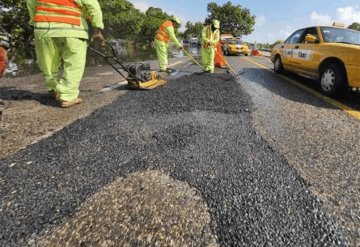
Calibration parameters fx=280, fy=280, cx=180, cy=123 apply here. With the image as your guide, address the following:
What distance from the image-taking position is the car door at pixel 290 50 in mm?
7097

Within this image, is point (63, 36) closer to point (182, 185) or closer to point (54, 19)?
point (54, 19)

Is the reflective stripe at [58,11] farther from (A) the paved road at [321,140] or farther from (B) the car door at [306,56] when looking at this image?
(B) the car door at [306,56]

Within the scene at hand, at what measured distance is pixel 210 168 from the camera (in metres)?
2.25

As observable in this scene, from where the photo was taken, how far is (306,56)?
6.20m

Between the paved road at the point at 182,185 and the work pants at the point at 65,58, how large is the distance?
0.96 m

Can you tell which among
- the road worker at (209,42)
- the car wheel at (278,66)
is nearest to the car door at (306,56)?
the car wheel at (278,66)

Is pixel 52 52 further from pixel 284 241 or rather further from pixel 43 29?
pixel 284 241

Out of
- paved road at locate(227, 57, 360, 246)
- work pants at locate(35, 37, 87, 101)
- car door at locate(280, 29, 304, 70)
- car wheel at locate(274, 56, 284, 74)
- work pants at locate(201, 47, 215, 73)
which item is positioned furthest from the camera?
car wheel at locate(274, 56, 284, 74)

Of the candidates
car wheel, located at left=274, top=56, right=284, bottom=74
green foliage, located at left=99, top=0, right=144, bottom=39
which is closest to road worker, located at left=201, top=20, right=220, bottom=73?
car wheel, located at left=274, top=56, right=284, bottom=74

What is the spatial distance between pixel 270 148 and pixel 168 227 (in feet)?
4.80

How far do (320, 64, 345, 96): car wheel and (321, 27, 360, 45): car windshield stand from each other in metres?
0.95

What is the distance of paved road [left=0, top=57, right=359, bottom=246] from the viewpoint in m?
1.56

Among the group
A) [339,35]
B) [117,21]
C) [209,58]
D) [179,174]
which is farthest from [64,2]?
[117,21]

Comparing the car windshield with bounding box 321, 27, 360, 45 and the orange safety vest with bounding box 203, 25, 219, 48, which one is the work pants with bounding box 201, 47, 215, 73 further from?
the car windshield with bounding box 321, 27, 360, 45
